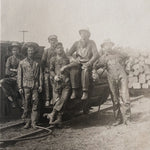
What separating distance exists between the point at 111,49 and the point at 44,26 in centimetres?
137

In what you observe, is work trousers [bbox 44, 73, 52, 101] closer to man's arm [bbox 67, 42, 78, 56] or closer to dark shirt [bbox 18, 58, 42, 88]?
dark shirt [bbox 18, 58, 42, 88]

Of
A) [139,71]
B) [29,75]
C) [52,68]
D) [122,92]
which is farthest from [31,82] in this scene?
[139,71]

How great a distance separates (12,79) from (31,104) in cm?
81

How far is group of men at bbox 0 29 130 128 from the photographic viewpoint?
5387 mm

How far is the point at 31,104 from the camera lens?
550cm

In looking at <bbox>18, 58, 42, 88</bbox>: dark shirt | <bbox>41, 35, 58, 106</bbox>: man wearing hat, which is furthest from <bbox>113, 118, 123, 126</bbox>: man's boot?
<bbox>18, 58, 42, 88</bbox>: dark shirt

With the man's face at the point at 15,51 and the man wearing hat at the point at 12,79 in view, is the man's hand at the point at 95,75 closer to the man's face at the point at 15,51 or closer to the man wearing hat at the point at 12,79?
the man wearing hat at the point at 12,79

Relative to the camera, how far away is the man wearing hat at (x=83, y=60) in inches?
216

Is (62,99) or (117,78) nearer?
(62,99)

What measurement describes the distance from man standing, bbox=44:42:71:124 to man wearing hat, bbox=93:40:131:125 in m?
0.67

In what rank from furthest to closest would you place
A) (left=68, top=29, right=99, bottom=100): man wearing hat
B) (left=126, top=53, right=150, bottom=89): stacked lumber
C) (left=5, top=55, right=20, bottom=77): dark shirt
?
(left=126, top=53, right=150, bottom=89): stacked lumber < (left=5, top=55, right=20, bottom=77): dark shirt < (left=68, top=29, right=99, bottom=100): man wearing hat

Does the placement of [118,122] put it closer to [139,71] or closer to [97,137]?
[97,137]

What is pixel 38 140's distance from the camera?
4.75 metres

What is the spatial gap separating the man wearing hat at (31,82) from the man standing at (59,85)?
274mm
